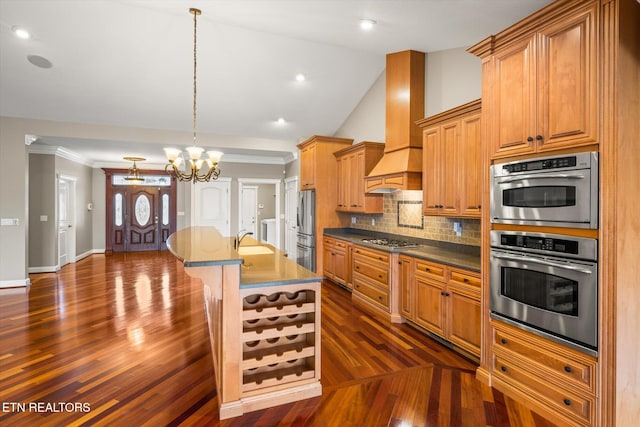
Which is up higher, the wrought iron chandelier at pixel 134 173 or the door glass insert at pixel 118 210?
the wrought iron chandelier at pixel 134 173

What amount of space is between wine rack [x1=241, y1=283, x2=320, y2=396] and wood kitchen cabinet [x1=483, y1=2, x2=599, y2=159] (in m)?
1.75

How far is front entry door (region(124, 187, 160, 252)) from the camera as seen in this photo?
9742 millimetres

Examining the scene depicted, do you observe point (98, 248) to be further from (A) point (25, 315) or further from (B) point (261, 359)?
(B) point (261, 359)

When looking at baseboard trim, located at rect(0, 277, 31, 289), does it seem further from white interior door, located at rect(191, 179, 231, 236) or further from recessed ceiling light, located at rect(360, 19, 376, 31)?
recessed ceiling light, located at rect(360, 19, 376, 31)

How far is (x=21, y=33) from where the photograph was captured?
3.90 metres

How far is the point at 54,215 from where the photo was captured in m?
6.73

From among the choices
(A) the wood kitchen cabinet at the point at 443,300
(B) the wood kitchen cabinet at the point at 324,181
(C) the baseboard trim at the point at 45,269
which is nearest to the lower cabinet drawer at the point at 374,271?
(A) the wood kitchen cabinet at the point at 443,300

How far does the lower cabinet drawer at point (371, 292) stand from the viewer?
159 inches

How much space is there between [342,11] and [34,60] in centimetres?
399

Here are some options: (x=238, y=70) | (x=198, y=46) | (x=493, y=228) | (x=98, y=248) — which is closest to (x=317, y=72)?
(x=238, y=70)

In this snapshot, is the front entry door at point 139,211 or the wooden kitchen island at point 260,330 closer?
the wooden kitchen island at point 260,330

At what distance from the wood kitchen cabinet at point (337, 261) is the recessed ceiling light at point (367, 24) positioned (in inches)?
112

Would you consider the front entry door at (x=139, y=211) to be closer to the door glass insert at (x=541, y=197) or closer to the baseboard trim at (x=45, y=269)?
the baseboard trim at (x=45, y=269)

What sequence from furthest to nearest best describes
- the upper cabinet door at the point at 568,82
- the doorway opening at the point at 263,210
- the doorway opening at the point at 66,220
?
the doorway opening at the point at 263,210 → the doorway opening at the point at 66,220 → the upper cabinet door at the point at 568,82
